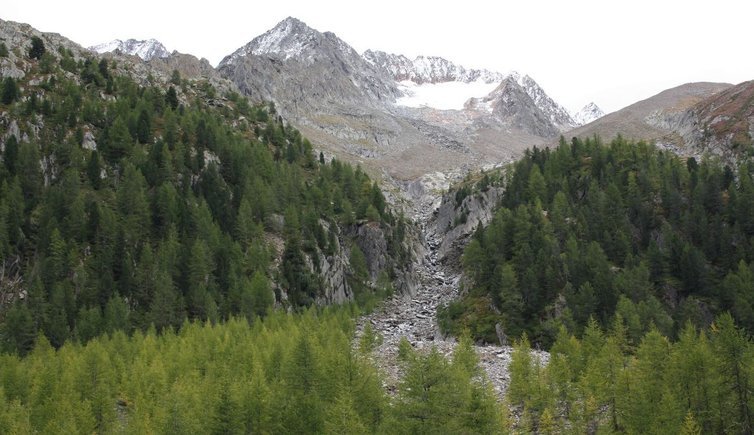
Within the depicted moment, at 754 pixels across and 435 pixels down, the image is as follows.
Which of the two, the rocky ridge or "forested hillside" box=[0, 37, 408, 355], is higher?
"forested hillside" box=[0, 37, 408, 355]

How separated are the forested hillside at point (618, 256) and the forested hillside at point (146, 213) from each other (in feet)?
105

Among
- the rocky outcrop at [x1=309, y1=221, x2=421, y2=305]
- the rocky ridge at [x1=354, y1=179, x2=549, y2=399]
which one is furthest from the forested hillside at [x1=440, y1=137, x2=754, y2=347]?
the rocky outcrop at [x1=309, y1=221, x2=421, y2=305]

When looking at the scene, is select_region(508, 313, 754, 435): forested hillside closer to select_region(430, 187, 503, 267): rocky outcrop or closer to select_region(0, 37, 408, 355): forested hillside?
select_region(0, 37, 408, 355): forested hillside

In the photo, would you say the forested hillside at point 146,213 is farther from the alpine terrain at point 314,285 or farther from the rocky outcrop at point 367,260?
the rocky outcrop at point 367,260

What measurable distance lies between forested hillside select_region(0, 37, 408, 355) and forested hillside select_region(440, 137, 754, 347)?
31.9 meters

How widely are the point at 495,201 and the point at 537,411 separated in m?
138

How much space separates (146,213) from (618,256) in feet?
302

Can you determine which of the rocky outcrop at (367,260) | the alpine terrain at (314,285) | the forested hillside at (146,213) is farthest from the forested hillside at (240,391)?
the rocky outcrop at (367,260)

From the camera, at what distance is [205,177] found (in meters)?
124

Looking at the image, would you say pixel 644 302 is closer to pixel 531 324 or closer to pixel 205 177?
pixel 531 324

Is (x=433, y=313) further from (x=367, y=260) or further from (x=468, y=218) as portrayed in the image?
(x=468, y=218)

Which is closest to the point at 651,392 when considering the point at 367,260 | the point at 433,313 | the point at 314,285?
the point at 433,313

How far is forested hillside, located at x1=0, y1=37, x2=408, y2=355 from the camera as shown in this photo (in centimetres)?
8906

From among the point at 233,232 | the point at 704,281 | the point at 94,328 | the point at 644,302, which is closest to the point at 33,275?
the point at 94,328
